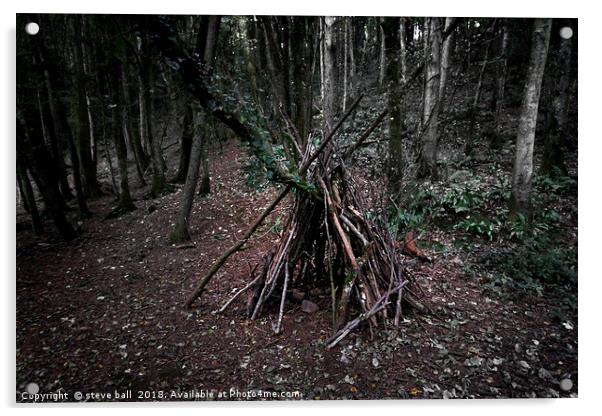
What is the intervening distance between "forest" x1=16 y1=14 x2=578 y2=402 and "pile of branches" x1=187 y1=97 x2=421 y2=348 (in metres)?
0.02

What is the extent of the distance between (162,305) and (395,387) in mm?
2148

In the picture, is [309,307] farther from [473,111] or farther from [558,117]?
[473,111]

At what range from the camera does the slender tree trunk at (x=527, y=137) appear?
356 cm

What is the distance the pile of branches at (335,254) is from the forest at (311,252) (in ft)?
0.06

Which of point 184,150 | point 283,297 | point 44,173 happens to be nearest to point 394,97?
point 283,297

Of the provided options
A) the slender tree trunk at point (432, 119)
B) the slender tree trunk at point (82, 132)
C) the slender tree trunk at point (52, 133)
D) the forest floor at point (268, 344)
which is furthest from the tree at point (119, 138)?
the slender tree trunk at point (432, 119)

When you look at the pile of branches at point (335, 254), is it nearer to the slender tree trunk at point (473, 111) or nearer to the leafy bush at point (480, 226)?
the leafy bush at point (480, 226)

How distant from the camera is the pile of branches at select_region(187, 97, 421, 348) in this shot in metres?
2.45

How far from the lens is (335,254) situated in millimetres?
2865

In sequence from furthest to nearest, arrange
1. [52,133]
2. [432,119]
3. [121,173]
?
[121,173]
[52,133]
[432,119]

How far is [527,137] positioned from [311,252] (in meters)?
2.89

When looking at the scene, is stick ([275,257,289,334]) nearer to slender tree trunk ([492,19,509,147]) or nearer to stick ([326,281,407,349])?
stick ([326,281,407,349])

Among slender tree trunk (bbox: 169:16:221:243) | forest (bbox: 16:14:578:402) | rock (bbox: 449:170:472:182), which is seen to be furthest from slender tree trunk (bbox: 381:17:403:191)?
slender tree trunk (bbox: 169:16:221:243)

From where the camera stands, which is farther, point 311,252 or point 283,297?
point 311,252
